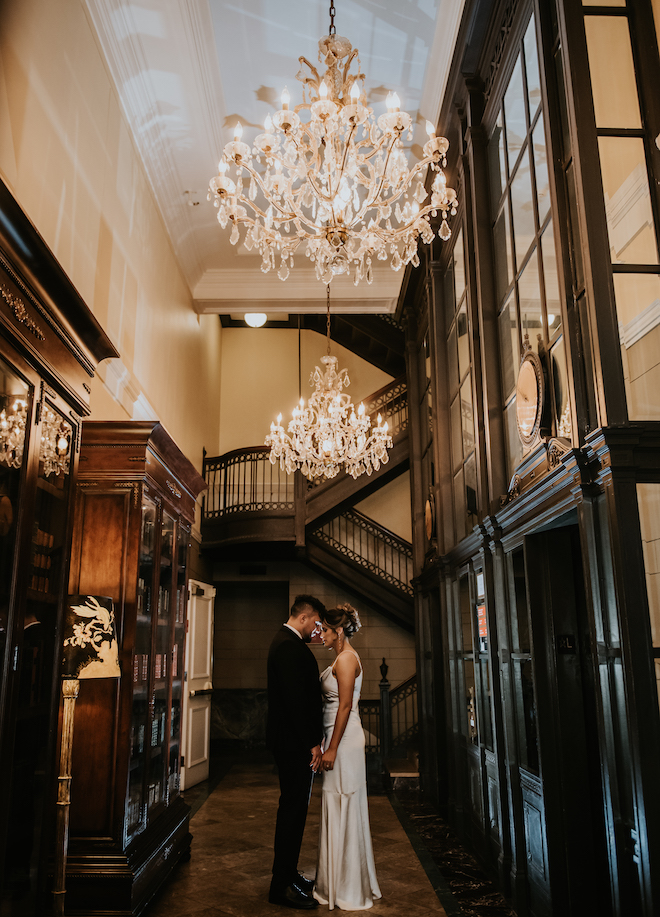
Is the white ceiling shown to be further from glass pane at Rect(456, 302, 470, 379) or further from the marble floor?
the marble floor

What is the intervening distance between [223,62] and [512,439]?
4.28 meters

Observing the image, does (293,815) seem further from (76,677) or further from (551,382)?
(551,382)

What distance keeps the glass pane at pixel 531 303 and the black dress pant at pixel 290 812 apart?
307cm

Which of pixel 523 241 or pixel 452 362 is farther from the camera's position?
pixel 452 362

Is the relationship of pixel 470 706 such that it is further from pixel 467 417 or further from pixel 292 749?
pixel 467 417

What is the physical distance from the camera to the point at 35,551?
114 inches

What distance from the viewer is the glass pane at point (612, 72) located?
3.70 meters

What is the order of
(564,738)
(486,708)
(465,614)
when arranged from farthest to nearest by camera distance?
(465,614) < (486,708) < (564,738)

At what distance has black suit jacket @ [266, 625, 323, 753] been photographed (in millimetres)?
4516

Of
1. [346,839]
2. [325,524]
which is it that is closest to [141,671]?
[346,839]

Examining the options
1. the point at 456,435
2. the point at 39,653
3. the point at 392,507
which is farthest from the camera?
the point at 392,507

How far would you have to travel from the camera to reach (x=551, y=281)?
4.14 metres

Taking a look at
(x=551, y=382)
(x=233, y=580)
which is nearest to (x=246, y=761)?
(x=233, y=580)

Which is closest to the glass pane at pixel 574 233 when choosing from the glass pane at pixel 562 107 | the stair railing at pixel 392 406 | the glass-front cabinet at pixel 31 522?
the glass pane at pixel 562 107
